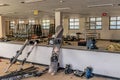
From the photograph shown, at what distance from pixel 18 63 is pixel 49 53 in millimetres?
1509

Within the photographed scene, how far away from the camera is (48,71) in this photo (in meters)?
5.46

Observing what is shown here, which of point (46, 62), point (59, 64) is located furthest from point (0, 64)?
point (59, 64)

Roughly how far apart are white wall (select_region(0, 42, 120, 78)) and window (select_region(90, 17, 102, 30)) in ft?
43.3

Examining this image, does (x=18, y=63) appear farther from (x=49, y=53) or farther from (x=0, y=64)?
(x=49, y=53)

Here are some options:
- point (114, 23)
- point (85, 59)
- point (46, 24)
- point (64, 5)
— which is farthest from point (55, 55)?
point (46, 24)

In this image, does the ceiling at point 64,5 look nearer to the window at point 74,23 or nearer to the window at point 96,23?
the window at point 96,23

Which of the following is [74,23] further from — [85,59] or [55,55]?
[85,59]

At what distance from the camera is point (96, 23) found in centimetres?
1852

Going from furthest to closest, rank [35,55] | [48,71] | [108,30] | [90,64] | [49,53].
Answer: [108,30] < [35,55] < [49,53] < [48,71] < [90,64]

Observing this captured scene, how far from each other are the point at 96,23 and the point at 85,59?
1398 cm

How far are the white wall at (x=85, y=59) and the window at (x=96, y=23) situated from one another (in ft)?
43.3

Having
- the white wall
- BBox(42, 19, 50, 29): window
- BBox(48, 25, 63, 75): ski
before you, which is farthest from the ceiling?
BBox(42, 19, 50, 29): window

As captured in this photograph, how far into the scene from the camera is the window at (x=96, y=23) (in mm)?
18234

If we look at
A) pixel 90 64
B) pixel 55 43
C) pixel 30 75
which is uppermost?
pixel 55 43
